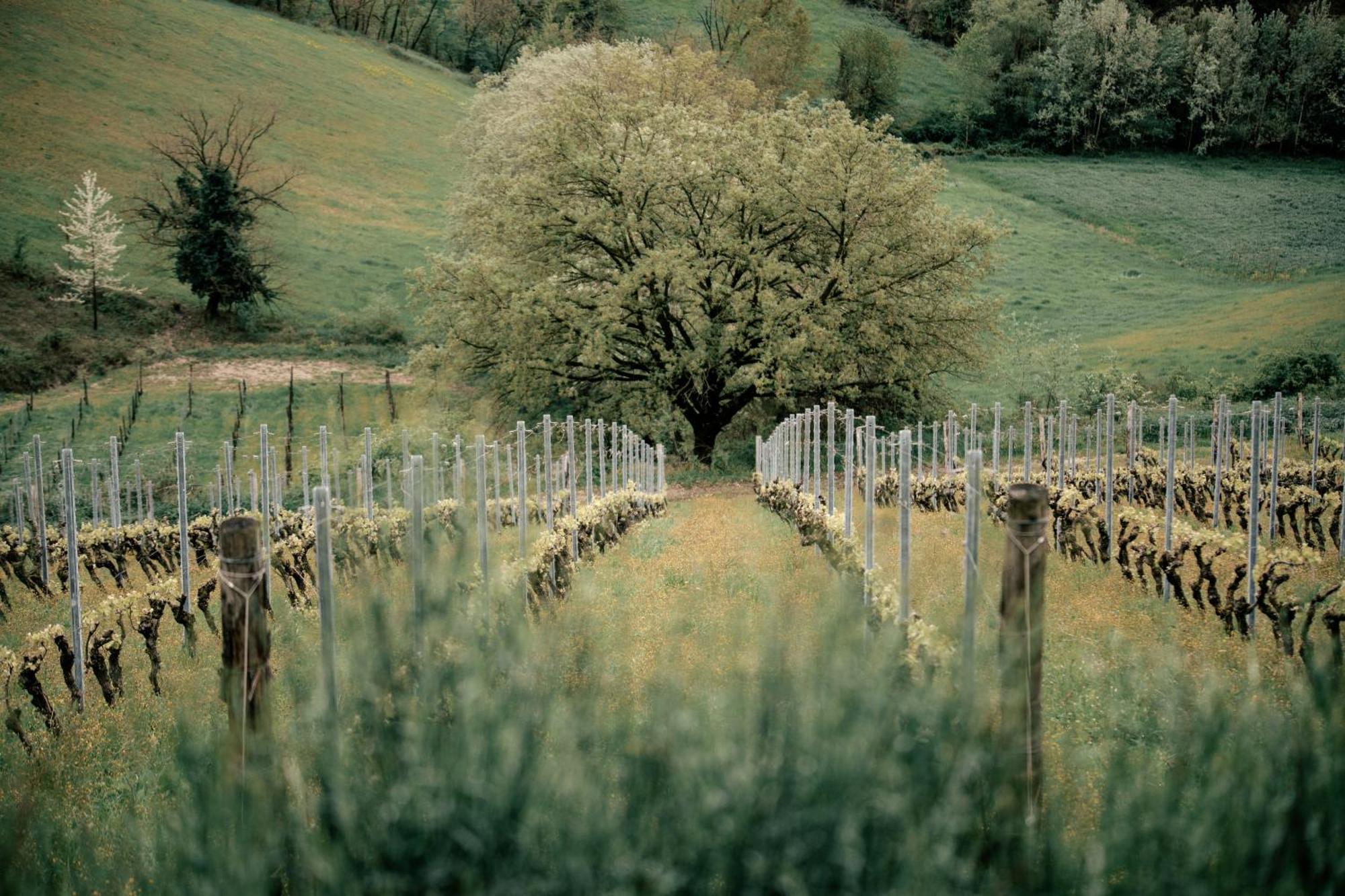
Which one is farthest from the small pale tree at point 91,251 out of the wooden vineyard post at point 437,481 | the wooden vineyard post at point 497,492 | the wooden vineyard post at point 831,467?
the wooden vineyard post at point 831,467

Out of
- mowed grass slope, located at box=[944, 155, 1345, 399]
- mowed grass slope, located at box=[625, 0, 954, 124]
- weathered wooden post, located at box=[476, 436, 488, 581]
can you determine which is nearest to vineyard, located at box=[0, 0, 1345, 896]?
weathered wooden post, located at box=[476, 436, 488, 581]

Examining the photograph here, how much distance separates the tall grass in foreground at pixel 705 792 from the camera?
2.97 meters

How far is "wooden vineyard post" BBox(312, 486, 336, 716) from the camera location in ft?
11.0

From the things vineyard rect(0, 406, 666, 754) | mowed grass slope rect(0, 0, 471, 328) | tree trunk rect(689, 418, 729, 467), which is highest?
mowed grass slope rect(0, 0, 471, 328)

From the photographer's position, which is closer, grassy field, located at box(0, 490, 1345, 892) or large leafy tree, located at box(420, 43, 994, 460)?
grassy field, located at box(0, 490, 1345, 892)

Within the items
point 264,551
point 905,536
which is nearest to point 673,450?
point 264,551

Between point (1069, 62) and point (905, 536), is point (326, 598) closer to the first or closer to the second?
point (905, 536)

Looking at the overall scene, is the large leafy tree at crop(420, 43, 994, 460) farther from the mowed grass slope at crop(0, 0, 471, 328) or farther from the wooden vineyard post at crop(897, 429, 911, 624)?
the wooden vineyard post at crop(897, 429, 911, 624)

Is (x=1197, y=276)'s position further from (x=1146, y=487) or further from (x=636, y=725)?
(x=636, y=725)

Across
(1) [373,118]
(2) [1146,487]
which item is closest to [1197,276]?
(2) [1146,487]

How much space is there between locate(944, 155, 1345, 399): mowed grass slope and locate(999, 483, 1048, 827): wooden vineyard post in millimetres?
30990

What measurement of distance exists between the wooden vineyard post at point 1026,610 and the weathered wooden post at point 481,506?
207 centimetres

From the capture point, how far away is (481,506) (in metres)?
5.47

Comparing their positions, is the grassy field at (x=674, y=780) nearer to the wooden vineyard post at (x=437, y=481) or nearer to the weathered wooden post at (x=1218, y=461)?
the wooden vineyard post at (x=437, y=481)
